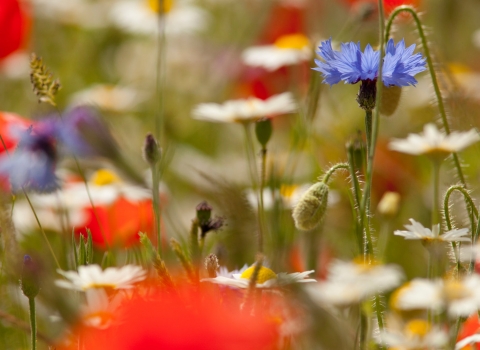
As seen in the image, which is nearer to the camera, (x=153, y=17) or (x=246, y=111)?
(x=246, y=111)

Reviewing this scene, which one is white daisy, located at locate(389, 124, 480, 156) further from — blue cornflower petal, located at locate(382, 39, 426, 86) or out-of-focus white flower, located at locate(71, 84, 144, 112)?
out-of-focus white flower, located at locate(71, 84, 144, 112)

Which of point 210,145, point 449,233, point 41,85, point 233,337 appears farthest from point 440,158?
point 210,145

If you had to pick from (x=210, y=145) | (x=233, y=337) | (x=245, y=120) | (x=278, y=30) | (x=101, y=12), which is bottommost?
(x=233, y=337)

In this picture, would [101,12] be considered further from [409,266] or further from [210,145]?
[409,266]

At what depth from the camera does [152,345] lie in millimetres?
300

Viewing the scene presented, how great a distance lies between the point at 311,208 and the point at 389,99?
0.44 feet

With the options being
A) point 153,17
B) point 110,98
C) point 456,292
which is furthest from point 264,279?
point 153,17

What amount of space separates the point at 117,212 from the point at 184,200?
514 millimetres

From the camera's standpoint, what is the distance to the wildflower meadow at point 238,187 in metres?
0.43

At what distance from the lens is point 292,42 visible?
1416 mm

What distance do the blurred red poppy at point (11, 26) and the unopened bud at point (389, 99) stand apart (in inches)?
26.7

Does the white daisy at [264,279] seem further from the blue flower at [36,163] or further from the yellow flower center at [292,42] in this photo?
the yellow flower center at [292,42]

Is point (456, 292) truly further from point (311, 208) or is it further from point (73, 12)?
point (73, 12)

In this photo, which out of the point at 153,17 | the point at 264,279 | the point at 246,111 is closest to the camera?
the point at 264,279
